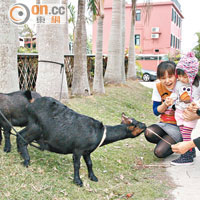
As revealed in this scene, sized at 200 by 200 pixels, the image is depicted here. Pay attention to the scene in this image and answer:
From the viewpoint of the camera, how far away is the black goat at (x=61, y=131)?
3.64 m

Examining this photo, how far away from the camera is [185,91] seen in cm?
479

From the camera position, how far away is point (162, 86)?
17.2 feet

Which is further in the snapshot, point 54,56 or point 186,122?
point 54,56

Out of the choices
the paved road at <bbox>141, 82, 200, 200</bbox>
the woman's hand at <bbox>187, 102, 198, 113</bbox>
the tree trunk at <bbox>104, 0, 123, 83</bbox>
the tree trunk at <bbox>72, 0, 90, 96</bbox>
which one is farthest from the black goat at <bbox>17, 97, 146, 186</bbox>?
the tree trunk at <bbox>104, 0, 123, 83</bbox>

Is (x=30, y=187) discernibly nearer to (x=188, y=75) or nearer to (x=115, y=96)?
(x=188, y=75)

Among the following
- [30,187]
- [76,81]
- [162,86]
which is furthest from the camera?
[76,81]

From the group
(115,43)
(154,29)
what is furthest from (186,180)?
(154,29)

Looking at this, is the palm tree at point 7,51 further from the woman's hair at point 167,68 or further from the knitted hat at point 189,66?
the knitted hat at point 189,66

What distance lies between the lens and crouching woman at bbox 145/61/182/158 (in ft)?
16.1

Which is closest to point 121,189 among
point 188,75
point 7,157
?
point 7,157

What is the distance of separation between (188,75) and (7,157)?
3073mm

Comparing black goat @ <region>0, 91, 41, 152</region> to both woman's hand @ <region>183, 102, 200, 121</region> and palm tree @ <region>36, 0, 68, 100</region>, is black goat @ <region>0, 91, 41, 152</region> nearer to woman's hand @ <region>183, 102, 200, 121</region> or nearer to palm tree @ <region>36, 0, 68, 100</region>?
woman's hand @ <region>183, 102, 200, 121</region>

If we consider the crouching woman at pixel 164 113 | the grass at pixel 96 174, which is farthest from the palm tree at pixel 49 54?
the crouching woman at pixel 164 113

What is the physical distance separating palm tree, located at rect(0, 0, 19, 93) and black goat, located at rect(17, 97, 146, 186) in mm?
2435
